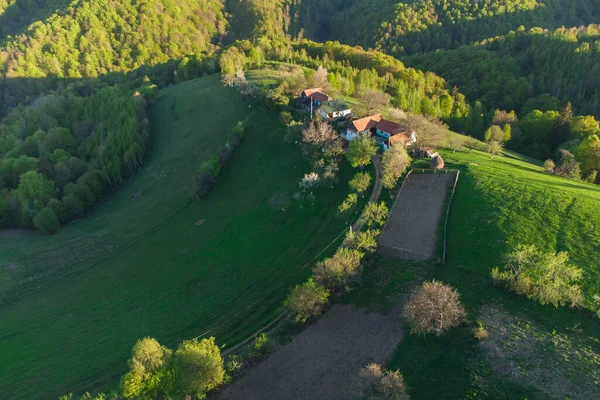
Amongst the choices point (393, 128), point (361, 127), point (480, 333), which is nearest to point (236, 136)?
point (361, 127)

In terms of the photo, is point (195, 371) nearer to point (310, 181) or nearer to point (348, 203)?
point (348, 203)

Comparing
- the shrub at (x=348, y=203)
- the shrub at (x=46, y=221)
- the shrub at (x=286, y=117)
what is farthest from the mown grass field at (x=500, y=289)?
the shrub at (x=46, y=221)

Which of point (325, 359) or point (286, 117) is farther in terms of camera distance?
point (286, 117)

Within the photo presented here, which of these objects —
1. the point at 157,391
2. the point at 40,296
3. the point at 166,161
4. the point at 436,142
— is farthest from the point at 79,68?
the point at 157,391

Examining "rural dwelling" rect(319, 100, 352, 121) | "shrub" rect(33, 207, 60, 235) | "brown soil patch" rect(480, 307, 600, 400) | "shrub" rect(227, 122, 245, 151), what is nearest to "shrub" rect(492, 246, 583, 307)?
"brown soil patch" rect(480, 307, 600, 400)

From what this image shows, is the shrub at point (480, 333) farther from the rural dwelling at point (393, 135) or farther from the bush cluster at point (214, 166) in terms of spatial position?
the bush cluster at point (214, 166)

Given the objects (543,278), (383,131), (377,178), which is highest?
(383,131)
